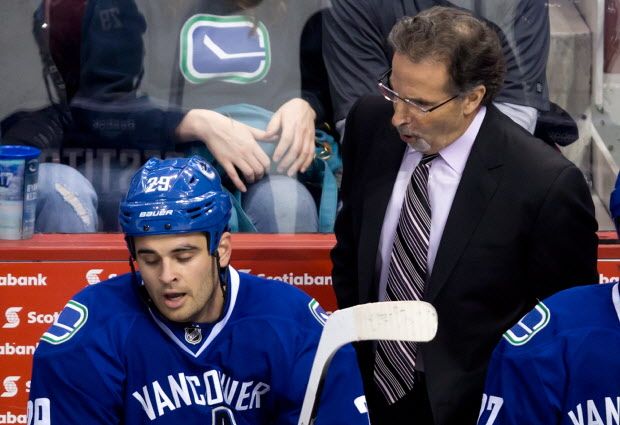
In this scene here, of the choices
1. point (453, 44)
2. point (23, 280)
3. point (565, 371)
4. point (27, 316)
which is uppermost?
point (453, 44)

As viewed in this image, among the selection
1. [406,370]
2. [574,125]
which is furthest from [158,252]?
[574,125]

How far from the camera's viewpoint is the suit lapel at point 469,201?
9.85 feet

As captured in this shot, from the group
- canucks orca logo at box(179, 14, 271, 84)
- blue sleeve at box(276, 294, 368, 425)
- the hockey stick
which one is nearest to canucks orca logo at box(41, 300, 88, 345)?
blue sleeve at box(276, 294, 368, 425)

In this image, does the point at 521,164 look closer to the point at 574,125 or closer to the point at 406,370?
the point at 406,370

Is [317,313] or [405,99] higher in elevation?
[405,99]

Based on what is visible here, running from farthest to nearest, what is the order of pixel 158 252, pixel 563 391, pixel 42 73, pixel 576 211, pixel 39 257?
1. pixel 42 73
2. pixel 39 257
3. pixel 576 211
4. pixel 158 252
5. pixel 563 391

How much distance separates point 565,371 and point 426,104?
805mm

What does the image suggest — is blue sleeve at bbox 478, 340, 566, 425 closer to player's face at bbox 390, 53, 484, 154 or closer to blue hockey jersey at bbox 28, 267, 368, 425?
blue hockey jersey at bbox 28, 267, 368, 425

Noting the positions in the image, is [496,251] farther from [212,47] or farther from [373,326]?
[212,47]

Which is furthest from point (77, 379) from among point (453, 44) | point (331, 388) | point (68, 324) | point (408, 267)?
point (453, 44)

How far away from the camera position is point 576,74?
4289 millimetres

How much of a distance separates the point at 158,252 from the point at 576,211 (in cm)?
100

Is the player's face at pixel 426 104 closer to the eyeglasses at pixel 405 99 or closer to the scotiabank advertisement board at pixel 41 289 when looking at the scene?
the eyeglasses at pixel 405 99

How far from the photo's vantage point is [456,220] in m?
3.02
